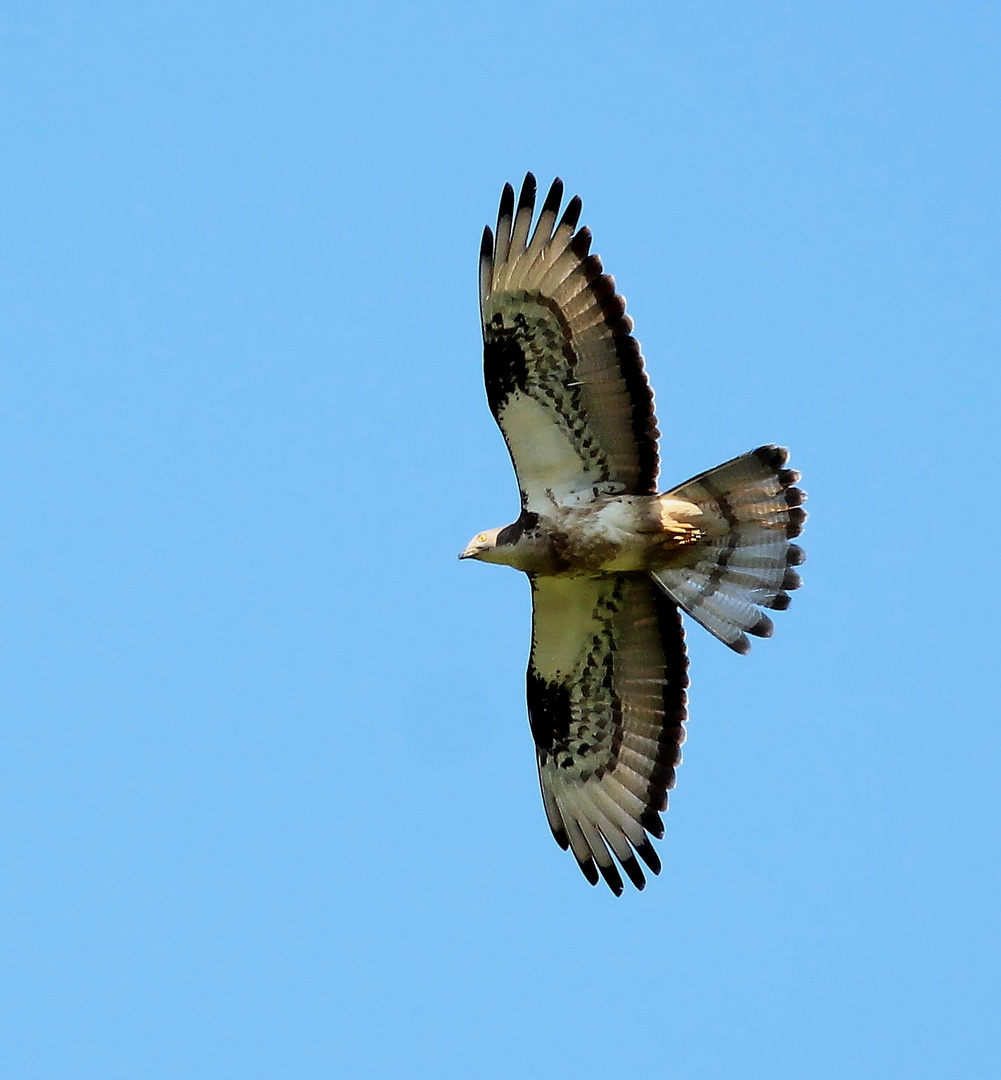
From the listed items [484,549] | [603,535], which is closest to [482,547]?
[484,549]

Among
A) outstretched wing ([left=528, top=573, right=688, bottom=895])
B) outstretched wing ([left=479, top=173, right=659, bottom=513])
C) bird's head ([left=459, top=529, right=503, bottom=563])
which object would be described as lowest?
outstretched wing ([left=528, top=573, right=688, bottom=895])

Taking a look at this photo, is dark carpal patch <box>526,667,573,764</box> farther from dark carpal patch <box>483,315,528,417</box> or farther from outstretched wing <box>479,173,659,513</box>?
dark carpal patch <box>483,315,528,417</box>

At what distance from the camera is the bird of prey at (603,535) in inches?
369

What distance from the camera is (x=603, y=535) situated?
31.3ft

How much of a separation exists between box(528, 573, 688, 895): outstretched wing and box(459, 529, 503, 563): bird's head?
40cm

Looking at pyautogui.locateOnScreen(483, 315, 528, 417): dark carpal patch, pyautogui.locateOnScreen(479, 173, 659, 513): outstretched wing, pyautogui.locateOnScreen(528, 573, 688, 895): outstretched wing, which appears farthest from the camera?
pyautogui.locateOnScreen(528, 573, 688, 895): outstretched wing

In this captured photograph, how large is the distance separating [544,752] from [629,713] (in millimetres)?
568

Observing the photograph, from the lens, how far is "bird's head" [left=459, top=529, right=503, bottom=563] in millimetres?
9664

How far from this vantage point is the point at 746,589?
31.7 feet

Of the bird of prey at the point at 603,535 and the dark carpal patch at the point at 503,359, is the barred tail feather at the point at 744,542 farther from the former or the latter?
the dark carpal patch at the point at 503,359

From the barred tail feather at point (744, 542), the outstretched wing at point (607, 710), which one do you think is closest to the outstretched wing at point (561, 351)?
the barred tail feather at point (744, 542)

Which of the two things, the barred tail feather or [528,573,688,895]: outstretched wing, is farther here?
[528,573,688,895]: outstretched wing

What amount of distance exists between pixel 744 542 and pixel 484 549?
1.41 m

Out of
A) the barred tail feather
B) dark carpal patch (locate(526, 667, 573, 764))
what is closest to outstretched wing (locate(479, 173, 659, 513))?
the barred tail feather
